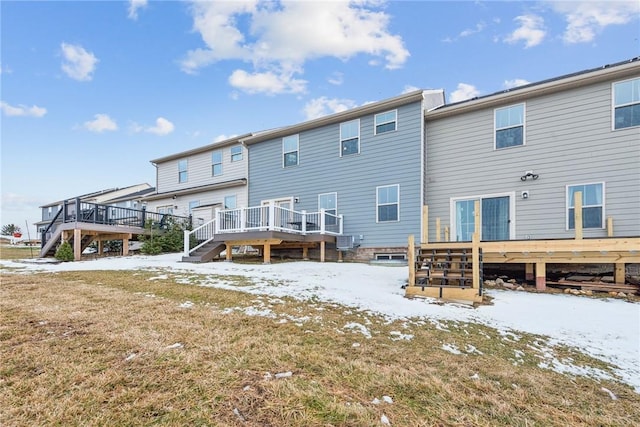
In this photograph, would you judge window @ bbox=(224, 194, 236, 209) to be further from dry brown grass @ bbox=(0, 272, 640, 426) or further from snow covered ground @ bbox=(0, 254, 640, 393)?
dry brown grass @ bbox=(0, 272, 640, 426)

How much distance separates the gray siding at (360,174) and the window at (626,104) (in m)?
4.99

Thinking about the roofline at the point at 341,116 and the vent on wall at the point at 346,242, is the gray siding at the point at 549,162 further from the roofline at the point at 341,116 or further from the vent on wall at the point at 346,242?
the vent on wall at the point at 346,242

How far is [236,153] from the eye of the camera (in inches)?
587

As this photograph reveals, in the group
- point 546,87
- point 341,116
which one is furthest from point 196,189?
point 546,87

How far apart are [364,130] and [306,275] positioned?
21.1 ft

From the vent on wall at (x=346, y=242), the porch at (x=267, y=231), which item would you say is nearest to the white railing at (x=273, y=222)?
the porch at (x=267, y=231)

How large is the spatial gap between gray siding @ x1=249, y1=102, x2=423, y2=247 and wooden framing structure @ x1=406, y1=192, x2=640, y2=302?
3.86 meters

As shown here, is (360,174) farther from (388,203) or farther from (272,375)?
(272,375)

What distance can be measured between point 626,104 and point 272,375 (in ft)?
35.8

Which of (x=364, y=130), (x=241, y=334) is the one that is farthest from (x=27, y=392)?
(x=364, y=130)

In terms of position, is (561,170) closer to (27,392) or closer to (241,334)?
(241,334)

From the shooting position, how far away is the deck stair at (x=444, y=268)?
18.5ft

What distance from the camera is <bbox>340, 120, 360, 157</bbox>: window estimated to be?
38.0ft

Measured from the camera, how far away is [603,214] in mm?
7953
